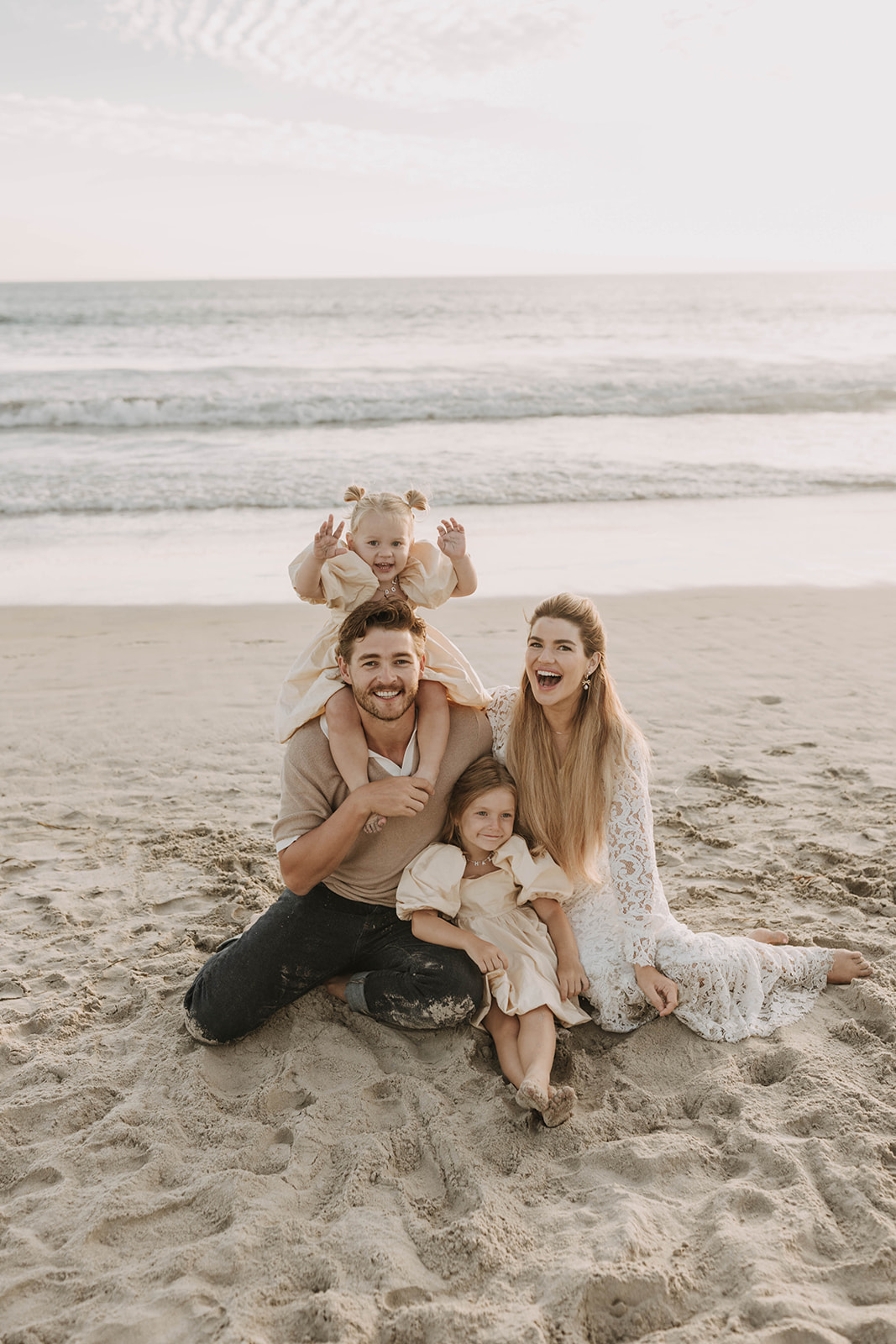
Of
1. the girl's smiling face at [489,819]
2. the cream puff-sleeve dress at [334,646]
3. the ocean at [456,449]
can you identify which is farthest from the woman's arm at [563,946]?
the ocean at [456,449]

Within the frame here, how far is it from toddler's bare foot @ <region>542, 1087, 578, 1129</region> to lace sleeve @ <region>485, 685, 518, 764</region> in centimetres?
118

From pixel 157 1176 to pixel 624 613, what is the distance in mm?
6155

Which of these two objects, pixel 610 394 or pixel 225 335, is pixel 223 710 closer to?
pixel 610 394

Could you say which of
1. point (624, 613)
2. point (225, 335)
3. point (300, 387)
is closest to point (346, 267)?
point (225, 335)

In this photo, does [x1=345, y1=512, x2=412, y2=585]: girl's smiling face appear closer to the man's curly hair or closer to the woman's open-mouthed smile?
the man's curly hair

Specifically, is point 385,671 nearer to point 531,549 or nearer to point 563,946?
point 563,946

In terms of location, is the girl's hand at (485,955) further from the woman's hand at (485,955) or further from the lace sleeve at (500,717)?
the lace sleeve at (500,717)

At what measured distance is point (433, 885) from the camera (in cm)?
332

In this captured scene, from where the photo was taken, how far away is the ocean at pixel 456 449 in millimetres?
9781

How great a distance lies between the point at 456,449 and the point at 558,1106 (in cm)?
1369

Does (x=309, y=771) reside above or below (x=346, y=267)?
below

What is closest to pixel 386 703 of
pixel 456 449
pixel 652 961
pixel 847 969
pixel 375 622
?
pixel 375 622

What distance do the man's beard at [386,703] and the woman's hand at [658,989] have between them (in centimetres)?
121

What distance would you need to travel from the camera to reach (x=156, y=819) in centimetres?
499
